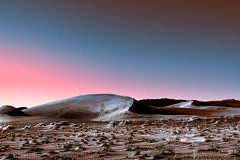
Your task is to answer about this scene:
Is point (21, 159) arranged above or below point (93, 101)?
below

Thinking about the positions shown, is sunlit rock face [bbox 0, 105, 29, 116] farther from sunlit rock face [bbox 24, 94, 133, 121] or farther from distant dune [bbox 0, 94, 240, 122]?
sunlit rock face [bbox 24, 94, 133, 121]

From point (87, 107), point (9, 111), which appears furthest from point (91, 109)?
point (9, 111)

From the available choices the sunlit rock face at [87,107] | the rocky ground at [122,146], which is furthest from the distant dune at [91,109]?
the rocky ground at [122,146]

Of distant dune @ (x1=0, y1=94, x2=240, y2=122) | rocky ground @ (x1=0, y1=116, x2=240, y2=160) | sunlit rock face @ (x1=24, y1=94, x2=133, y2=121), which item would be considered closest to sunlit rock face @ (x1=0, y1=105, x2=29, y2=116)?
distant dune @ (x1=0, y1=94, x2=240, y2=122)

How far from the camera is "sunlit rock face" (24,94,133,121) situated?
37.2 meters

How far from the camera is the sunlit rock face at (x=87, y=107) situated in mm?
37156

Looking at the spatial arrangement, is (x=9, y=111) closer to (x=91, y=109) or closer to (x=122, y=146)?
(x=91, y=109)

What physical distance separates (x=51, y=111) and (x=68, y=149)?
32.4 m

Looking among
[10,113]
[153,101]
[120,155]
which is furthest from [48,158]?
[153,101]

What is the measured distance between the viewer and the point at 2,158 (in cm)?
774

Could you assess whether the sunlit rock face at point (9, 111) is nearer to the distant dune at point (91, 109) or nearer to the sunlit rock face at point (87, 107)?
the distant dune at point (91, 109)

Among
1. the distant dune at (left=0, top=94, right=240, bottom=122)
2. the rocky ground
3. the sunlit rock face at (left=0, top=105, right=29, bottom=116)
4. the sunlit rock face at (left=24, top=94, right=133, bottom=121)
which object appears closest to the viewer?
the rocky ground

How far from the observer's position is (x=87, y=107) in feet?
136

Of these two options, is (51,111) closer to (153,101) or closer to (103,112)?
(103,112)
